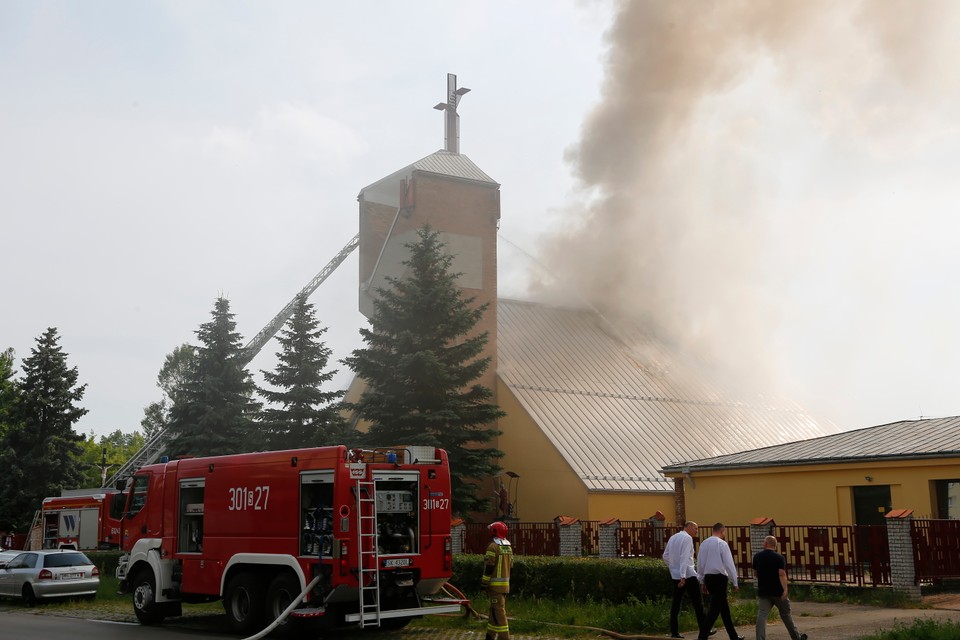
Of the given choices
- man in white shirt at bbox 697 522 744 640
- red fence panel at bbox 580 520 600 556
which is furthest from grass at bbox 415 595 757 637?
red fence panel at bbox 580 520 600 556

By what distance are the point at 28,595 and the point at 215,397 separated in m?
16.0

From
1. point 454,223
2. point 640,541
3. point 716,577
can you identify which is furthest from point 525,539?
point 454,223

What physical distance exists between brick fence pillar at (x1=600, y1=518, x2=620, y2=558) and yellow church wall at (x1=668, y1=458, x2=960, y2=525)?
4.27m

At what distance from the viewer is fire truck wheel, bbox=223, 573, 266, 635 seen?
14.1 m

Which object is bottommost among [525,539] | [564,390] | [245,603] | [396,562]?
[245,603]

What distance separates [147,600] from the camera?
16188 millimetres

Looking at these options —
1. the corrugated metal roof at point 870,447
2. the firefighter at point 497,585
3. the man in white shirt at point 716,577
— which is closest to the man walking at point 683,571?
the man in white shirt at point 716,577

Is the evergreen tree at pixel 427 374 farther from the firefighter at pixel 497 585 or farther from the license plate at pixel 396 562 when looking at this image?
the firefighter at pixel 497 585

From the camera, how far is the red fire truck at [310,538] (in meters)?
13.2

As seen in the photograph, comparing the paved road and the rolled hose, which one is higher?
the rolled hose

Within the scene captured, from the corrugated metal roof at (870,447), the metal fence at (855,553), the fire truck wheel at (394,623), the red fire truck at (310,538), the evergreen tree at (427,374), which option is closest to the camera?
the red fire truck at (310,538)

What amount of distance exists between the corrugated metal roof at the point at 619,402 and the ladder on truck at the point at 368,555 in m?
16.8

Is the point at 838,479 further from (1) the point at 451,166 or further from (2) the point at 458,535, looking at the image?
(1) the point at 451,166

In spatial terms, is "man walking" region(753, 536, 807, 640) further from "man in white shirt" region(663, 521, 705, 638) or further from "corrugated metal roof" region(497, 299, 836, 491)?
"corrugated metal roof" region(497, 299, 836, 491)
